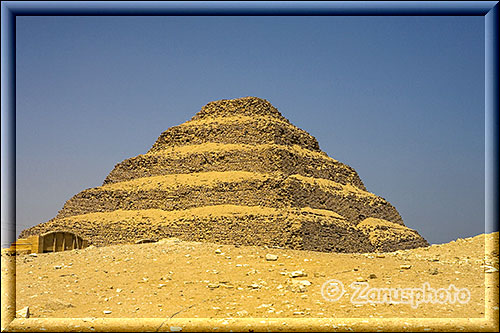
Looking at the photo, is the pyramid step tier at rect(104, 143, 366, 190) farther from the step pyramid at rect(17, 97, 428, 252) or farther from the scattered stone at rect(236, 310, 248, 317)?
the scattered stone at rect(236, 310, 248, 317)

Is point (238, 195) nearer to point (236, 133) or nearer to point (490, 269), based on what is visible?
point (236, 133)

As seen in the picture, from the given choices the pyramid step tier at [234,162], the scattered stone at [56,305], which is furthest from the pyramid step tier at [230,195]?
the scattered stone at [56,305]

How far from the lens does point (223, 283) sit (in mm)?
14750

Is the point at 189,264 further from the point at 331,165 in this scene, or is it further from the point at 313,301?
the point at 331,165

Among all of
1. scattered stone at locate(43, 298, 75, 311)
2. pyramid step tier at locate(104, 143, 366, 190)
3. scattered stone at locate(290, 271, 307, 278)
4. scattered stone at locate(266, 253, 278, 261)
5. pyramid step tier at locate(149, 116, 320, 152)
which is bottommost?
scattered stone at locate(43, 298, 75, 311)

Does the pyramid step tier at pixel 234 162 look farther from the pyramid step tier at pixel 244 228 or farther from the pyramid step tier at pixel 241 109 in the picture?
the pyramid step tier at pixel 241 109

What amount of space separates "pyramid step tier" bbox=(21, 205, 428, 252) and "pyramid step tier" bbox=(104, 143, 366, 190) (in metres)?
4.46

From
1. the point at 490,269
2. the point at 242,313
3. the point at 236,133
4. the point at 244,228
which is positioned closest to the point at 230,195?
the point at 244,228

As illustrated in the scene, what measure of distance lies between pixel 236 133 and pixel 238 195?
8.88 meters

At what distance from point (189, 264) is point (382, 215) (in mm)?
30841

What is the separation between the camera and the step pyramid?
3331 cm

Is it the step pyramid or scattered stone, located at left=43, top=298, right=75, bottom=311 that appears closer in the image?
scattered stone, located at left=43, top=298, right=75, bottom=311

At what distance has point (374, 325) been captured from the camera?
31.2 ft

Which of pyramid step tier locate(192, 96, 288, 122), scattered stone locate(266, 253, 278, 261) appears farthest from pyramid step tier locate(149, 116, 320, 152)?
scattered stone locate(266, 253, 278, 261)
